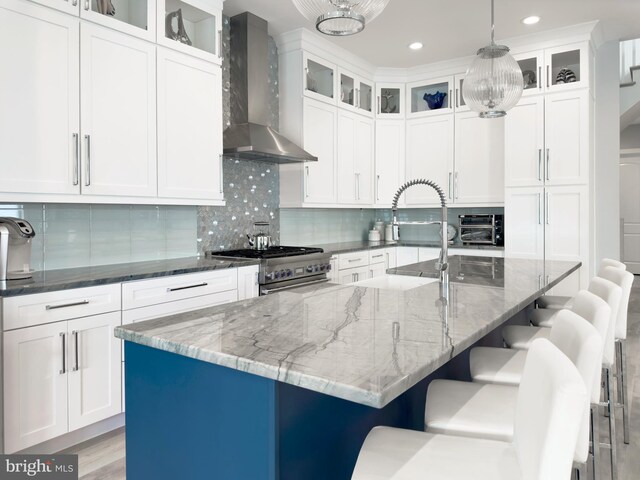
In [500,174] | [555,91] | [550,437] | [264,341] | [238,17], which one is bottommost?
[550,437]

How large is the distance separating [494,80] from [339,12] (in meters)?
1.45

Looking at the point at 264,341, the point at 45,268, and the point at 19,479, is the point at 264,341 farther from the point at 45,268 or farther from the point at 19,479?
the point at 45,268

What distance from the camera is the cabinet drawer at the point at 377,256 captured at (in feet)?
16.2

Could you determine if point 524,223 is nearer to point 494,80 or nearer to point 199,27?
point 494,80

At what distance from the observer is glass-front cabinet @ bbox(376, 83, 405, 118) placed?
213 inches

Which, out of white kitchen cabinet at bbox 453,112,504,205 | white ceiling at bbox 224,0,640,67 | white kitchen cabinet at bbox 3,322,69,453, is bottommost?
white kitchen cabinet at bbox 3,322,69,453

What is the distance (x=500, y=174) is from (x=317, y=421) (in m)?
4.22

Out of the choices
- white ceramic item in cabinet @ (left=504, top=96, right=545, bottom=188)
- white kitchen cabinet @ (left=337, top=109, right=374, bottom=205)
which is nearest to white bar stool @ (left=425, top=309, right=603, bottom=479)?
white ceramic item in cabinet @ (left=504, top=96, right=545, bottom=188)

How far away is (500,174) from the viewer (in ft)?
16.0

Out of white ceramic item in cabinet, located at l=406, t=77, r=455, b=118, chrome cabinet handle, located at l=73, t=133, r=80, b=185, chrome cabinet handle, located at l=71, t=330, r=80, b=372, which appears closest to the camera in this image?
chrome cabinet handle, located at l=71, t=330, r=80, b=372

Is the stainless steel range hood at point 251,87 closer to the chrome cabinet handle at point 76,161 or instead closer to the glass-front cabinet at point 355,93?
the glass-front cabinet at point 355,93

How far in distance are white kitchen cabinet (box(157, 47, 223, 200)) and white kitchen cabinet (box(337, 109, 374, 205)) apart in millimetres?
1610

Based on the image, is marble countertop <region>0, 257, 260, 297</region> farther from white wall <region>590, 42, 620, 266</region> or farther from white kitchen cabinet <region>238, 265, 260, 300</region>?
white wall <region>590, 42, 620, 266</region>

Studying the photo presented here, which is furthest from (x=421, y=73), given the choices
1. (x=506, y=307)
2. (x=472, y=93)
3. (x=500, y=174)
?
(x=506, y=307)
